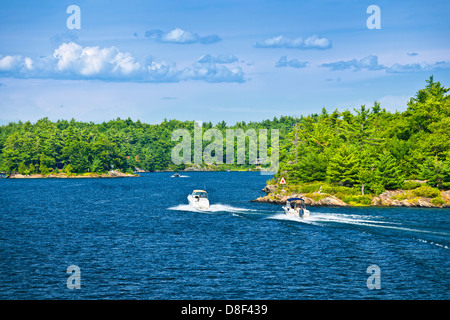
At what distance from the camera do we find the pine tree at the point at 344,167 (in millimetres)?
103062

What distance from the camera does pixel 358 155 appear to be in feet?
345

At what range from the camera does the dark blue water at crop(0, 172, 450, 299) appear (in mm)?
41562

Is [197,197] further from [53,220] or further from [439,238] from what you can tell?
[439,238]

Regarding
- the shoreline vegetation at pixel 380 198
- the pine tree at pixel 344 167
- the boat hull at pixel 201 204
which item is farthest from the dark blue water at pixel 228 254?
the pine tree at pixel 344 167

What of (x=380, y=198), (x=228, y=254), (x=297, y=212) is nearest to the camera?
(x=228, y=254)

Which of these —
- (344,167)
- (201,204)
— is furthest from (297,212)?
(344,167)

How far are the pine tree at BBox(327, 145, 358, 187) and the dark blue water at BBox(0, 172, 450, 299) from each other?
13102mm

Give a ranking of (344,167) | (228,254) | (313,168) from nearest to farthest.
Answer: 1. (228,254)
2. (344,167)
3. (313,168)

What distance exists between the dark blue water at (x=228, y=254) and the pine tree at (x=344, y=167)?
43.0 feet

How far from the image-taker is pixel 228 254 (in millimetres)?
55406

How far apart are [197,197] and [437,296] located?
212ft

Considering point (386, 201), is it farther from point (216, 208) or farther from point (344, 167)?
point (216, 208)

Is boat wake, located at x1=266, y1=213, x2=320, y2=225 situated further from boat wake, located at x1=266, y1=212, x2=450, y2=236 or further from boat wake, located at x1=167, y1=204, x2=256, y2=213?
boat wake, located at x1=167, y1=204, x2=256, y2=213

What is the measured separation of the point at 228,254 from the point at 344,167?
5567cm
